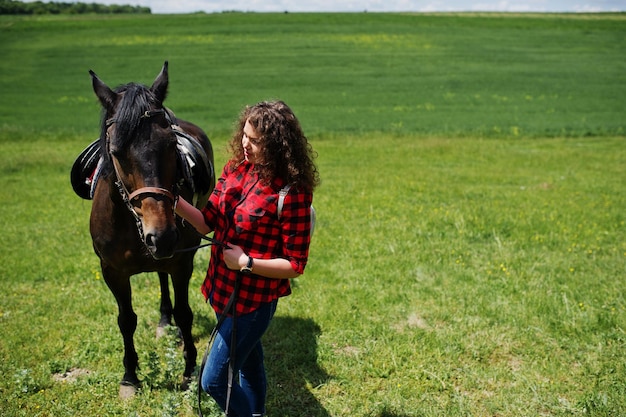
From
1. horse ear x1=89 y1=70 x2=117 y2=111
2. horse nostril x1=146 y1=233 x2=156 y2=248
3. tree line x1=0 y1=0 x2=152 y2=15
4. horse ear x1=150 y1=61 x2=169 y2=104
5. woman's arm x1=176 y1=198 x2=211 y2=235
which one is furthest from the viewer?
tree line x1=0 y1=0 x2=152 y2=15

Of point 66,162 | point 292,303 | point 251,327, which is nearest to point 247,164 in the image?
point 251,327

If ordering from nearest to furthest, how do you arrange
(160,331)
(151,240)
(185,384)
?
(151,240), (185,384), (160,331)

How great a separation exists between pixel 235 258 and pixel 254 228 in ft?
0.59

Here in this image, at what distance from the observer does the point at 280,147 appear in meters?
2.57

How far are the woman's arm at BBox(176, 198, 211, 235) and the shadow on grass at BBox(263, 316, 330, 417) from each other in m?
1.69

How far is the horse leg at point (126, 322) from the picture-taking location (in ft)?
12.5

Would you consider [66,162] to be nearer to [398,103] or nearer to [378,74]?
[398,103]

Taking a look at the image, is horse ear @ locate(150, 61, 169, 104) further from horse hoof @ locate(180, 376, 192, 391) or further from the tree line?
the tree line

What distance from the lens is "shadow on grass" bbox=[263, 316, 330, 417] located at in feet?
12.5

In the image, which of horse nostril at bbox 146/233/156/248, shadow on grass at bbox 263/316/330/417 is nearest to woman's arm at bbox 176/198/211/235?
horse nostril at bbox 146/233/156/248

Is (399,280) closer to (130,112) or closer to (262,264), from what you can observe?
(262,264)

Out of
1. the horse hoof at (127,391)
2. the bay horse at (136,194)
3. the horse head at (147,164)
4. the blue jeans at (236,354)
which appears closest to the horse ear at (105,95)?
the bay horse at (136,194)

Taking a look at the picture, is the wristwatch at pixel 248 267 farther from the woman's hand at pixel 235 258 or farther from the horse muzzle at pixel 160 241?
the horse muzzle at pixel 160 241

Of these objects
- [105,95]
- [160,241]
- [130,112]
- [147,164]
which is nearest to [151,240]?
[160,241]
